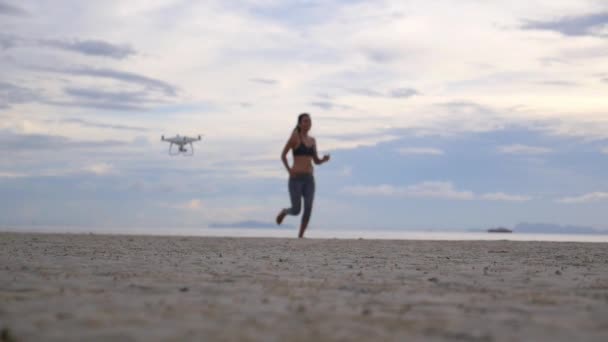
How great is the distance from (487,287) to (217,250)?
4.96m

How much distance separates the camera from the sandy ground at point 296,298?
3666 millimetres

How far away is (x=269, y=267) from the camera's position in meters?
7.13

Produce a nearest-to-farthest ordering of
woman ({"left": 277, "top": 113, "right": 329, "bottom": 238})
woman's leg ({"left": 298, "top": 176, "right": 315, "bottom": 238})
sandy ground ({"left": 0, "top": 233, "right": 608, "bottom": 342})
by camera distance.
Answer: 1. sandy ground ({"left": 0, "top": 233, "right": 608, "bottom": 342})
2. woman ({"left": 277, "top": 113, "right": 329, "bottom": 238})
3. woman's leg ({"left": 298, "top": 176, "right": 315, "bottom": 238})

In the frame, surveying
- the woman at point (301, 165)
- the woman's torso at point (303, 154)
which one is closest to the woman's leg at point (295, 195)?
the woman at point (301, 165)

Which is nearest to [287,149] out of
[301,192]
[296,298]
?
[301,192]

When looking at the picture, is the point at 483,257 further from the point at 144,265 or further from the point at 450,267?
the point at 144,265

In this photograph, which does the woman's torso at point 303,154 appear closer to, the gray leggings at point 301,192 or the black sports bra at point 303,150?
the black sports bra at point 303,150

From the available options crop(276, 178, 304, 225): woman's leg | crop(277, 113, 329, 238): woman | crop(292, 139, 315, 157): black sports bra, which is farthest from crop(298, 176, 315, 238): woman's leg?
crop(292, 139, 315, 157): black sports bra

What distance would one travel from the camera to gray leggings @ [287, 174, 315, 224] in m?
14.0

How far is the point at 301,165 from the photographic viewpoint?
13984 millimetres

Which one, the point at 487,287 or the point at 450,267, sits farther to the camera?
the point at 450,267

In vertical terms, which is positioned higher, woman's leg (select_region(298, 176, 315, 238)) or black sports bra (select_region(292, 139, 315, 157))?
black sports bra (select_region(292, 139, 315, 157))

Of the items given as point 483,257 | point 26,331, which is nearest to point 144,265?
point 26,331

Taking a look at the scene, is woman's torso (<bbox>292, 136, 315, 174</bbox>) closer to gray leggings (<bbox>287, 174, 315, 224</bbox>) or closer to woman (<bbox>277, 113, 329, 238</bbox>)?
woman (<bbox>277, 113, 329, 238</bbox>)
